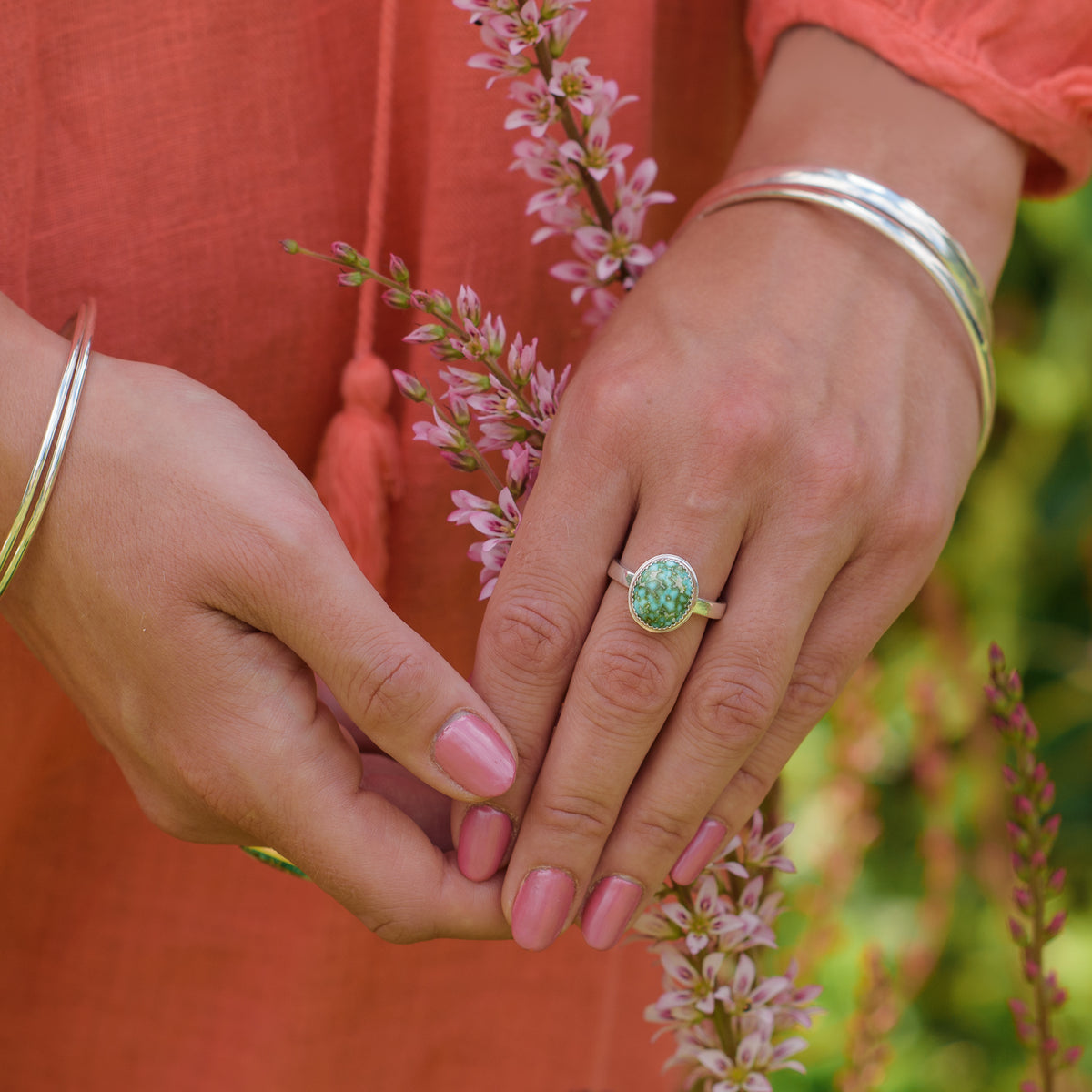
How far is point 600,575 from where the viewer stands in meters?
0.57

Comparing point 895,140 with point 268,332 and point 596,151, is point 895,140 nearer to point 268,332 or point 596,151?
point 596,151

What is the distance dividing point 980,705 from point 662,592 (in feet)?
3.21

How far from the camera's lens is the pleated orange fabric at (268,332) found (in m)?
0.67

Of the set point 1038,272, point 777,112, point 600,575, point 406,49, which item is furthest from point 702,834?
point 1038,272

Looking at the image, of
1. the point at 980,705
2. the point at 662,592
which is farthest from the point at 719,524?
the point at 980,705

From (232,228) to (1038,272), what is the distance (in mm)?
1440

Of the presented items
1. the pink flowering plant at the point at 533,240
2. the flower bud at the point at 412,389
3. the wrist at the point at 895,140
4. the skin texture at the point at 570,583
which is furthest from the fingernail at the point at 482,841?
the wrist at the point at 895,140

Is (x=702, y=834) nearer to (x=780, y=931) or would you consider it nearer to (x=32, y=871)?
(x=32, y=871)

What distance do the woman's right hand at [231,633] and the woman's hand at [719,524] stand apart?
5cm

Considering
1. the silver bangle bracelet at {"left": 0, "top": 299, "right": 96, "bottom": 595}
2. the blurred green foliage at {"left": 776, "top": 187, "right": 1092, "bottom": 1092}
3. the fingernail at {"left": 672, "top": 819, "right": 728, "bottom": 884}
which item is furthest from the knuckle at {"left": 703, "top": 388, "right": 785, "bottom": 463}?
the blurred green foliage at {"left": 776, "top": 187, "right": 1092, "bottom": 1092}

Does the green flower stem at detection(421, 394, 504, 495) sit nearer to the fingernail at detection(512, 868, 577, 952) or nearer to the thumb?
the thumb

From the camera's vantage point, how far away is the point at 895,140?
66 centimetres

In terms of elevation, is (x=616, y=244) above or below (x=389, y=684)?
above

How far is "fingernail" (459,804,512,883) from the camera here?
60 centimetres
